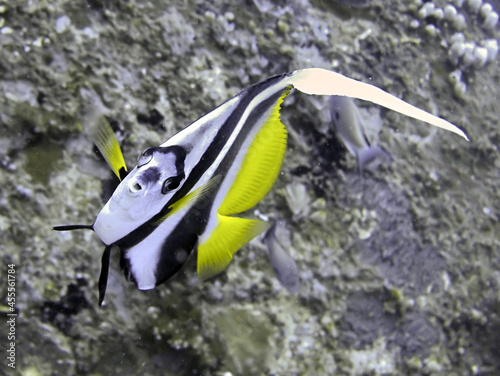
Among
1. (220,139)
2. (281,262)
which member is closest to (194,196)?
(220,139)

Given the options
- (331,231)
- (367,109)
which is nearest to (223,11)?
(367,109)

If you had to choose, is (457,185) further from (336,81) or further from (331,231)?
(336,81)

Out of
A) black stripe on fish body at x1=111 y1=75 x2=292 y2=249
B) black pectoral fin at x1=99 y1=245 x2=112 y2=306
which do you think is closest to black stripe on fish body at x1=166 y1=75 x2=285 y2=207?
black stripe on fish body at x1=111 y1=75 x2=292 y2=249

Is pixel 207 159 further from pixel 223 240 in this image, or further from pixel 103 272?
pixel 103 272

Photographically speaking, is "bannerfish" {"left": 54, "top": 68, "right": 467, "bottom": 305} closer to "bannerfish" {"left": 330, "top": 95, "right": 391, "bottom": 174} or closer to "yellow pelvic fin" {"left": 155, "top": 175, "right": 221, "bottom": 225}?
"yellow pelvic fin" {"left": 155, "top": 175, "right": 221, "bottom": 225}

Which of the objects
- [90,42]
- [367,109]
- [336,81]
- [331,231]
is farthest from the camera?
[367,109]
